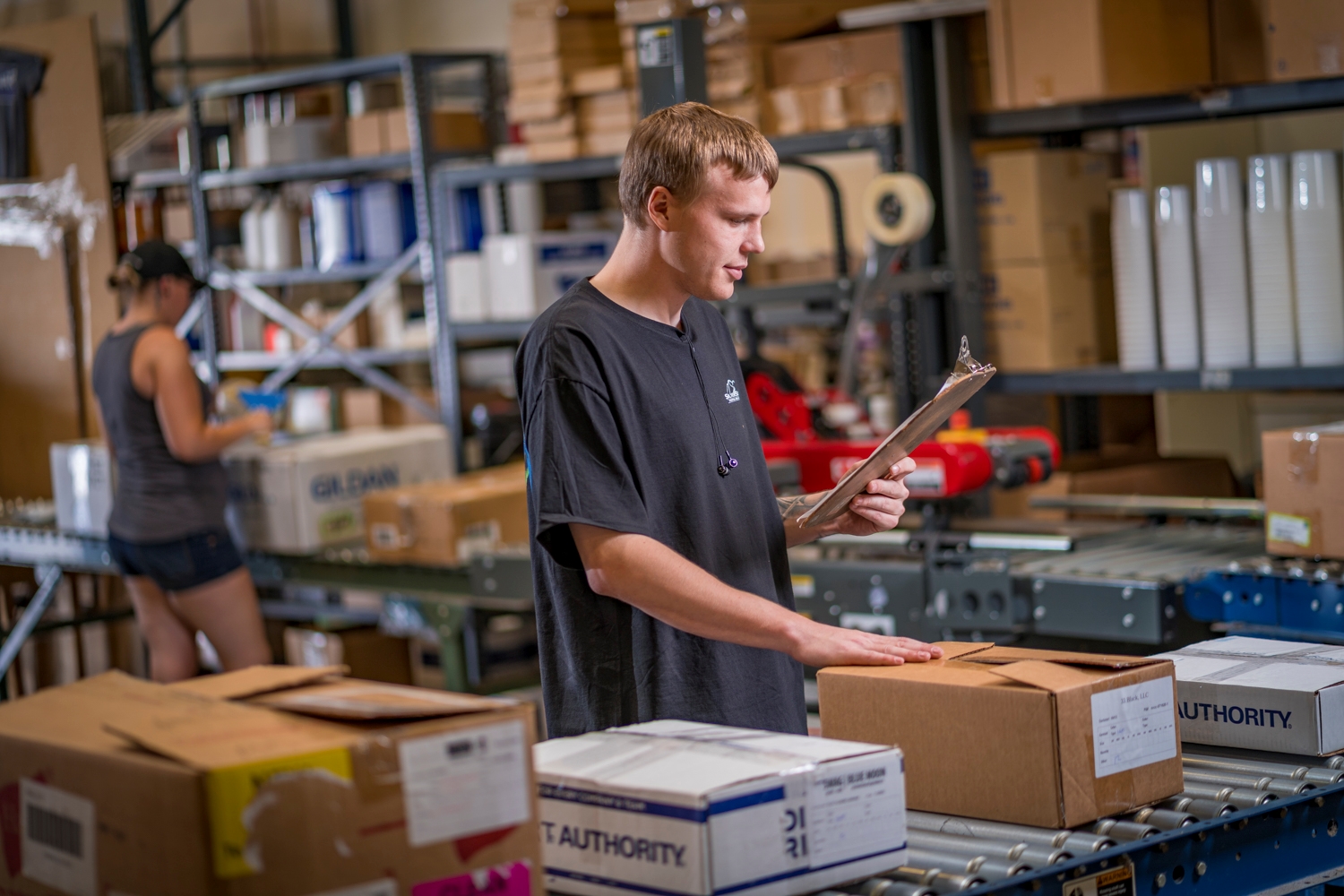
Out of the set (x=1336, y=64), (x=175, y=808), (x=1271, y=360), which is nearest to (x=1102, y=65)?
(x=1336, y=64)

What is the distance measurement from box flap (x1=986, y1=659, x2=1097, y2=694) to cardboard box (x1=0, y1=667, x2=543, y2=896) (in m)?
0.62

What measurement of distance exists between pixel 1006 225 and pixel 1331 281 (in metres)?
Answer: 0.87

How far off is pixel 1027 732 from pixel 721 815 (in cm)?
44

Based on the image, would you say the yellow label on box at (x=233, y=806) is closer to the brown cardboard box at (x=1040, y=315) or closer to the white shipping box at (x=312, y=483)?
the brown cardboard box at (x=1040, y=315)

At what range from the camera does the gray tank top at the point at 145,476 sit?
4781 mm

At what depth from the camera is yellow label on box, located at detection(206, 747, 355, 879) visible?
4.29 feet

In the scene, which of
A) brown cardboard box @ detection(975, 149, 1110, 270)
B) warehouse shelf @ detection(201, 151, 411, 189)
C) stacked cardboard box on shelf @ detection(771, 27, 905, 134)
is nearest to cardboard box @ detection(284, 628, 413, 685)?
warehouse shelf @ detection(201, 151, 411, 189)

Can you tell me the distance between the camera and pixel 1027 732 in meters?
1.76

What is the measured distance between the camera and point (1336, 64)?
3.45 m

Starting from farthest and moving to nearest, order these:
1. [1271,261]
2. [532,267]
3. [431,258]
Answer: [431,258]
[532,267]
[1271,261]

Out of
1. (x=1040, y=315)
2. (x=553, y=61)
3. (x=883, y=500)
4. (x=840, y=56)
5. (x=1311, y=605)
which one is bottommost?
(x=1311, y=605)

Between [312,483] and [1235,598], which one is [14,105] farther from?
[1235,598]

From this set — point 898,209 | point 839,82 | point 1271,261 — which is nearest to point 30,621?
point 839,82

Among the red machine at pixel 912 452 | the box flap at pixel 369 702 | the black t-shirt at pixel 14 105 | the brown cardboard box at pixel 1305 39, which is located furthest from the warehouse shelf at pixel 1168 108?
the black t-shirt at pixel 14 105
